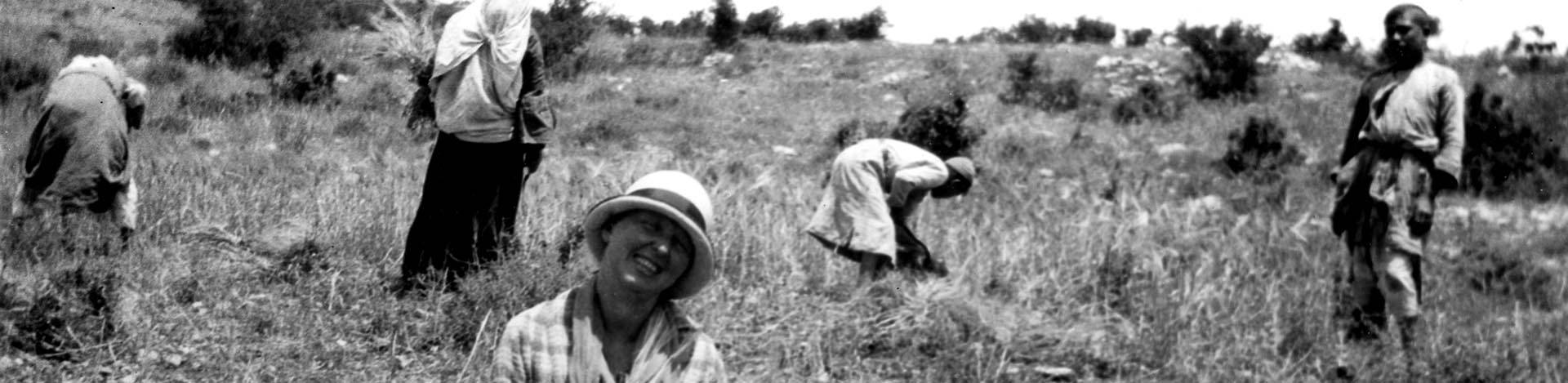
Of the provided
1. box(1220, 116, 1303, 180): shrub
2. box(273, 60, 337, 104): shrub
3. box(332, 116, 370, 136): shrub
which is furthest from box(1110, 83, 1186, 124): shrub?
box(273, 60, 337, 104): shrub

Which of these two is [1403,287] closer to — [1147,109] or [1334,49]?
[1147,109]

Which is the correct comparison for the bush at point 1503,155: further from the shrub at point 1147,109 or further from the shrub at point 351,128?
the shrub at point 351,128

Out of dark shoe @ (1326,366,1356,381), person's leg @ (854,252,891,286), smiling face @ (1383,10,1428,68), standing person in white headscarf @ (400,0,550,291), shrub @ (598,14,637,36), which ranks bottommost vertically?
shrub @ (598,14,637,36)

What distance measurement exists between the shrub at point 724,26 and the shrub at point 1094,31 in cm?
1421

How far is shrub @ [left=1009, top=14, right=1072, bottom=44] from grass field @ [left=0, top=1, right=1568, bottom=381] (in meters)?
20.1

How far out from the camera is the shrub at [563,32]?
1711cm

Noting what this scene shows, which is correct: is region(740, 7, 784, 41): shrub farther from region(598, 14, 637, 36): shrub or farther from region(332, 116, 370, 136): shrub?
region(332, 116, 370, 136): shrub

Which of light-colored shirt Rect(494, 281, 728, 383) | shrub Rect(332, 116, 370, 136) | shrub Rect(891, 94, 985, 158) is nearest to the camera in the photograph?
light-colored shirt Rect(494, 281, 728, 383)

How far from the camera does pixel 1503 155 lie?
436 inches

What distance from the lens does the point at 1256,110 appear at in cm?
1459

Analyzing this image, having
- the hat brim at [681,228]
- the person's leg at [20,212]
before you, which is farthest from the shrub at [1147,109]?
the hat brim at [681,228]

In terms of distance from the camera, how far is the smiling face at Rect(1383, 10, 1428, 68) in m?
5.36

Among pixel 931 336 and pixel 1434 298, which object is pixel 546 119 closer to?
pixel 931 336

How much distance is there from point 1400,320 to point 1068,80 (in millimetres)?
10329
